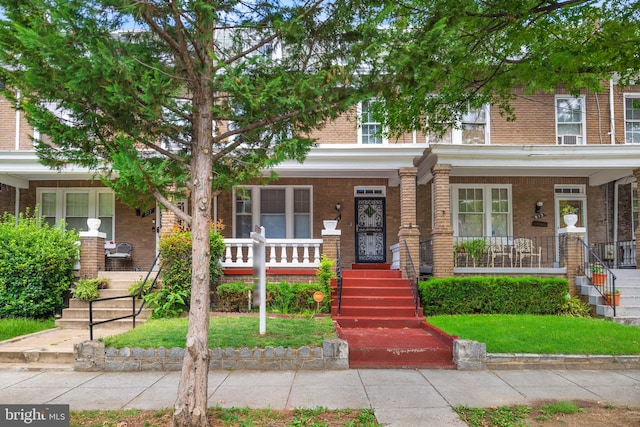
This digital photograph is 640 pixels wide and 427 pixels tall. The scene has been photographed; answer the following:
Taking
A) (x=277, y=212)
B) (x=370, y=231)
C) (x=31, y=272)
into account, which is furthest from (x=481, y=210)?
(x=31, y=272)

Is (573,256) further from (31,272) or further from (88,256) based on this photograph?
(31,272)

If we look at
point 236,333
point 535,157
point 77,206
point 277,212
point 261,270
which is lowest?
point 236,333

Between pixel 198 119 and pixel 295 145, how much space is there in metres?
1.18

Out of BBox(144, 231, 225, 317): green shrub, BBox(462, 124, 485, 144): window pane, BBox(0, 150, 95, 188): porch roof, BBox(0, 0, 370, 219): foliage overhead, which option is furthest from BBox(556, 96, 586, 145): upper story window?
BBox(0, 150, 95, 188): porch roof

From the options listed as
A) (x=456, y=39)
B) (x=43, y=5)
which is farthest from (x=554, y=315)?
(x=43, y=5)

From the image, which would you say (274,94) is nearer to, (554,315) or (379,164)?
(379,164)

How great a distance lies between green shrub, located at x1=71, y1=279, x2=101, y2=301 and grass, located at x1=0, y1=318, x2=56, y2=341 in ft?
2.56

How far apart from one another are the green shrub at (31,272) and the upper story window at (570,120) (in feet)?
48.1

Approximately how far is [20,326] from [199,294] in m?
7.22

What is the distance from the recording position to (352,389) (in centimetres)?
622

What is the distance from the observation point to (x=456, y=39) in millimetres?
7492

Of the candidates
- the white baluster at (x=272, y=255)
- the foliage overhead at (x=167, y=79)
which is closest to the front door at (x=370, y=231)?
the white baluster at (x=272, y=255)

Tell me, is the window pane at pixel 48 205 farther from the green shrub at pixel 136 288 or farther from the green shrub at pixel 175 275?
the green shrub at pixel 175 275

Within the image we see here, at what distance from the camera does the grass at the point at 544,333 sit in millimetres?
7742
